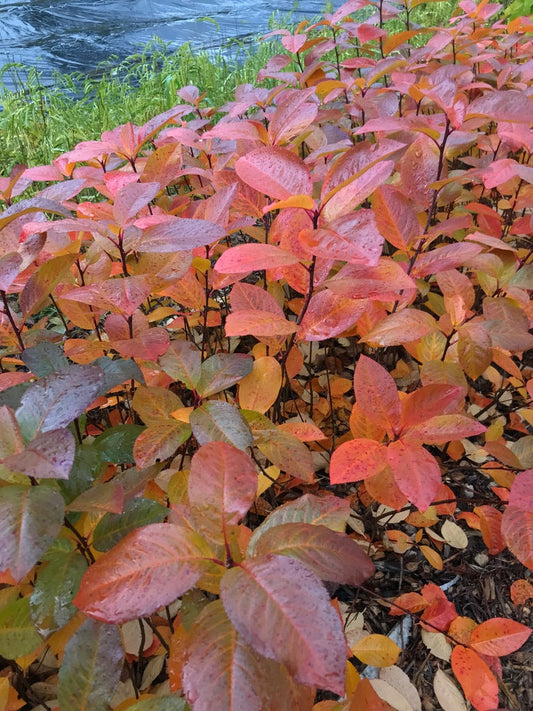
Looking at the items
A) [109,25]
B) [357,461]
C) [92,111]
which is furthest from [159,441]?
[109,25]

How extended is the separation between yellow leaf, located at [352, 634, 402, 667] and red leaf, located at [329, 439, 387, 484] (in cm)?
38

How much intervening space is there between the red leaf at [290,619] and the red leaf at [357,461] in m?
0.22

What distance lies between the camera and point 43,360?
2.67 feet

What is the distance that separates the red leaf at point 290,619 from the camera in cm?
46

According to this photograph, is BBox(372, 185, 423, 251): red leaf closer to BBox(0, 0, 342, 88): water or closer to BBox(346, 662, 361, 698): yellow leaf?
BBox(346, 662, 361, 698): yellow leaf

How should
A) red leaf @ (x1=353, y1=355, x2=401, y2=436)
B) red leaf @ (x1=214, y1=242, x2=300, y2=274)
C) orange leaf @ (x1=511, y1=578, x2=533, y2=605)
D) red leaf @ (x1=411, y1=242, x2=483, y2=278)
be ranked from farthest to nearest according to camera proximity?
orange leaf @ (x1=511, y1=578, x2=533, y2=605) < red leaf @ (x1=411, y1=242, x2=483, y2=278) < red leaf @ (x1=353, y1=355, x2=401, y2=436) < red leaf @ (x1=214, y1=242, x2=300, y2=274)

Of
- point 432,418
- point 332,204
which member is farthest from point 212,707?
point 332,204

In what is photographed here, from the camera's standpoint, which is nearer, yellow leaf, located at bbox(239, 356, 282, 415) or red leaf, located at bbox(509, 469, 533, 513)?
red leaf, located at bbox(509, 469, 533, 513)

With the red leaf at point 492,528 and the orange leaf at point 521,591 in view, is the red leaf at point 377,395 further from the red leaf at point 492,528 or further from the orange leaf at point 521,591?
the orange leaf at point 521,591

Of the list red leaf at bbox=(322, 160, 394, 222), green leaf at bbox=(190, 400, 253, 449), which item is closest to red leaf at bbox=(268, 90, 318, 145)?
red leaf at bbox=(322, 160, 394, 222)

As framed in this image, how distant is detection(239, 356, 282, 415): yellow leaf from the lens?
2.96ft

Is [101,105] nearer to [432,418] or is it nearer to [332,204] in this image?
[332,204]

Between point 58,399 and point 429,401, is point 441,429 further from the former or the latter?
point 58,399

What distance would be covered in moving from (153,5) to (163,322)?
345 inches
